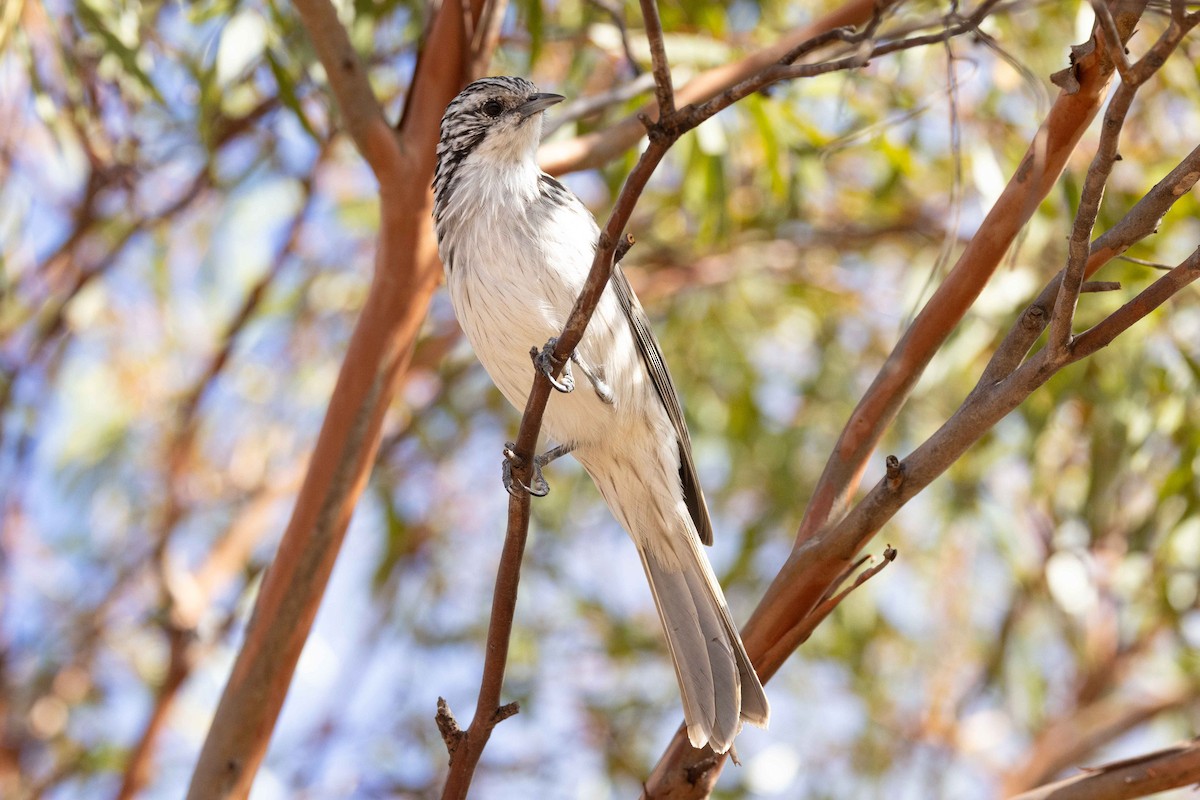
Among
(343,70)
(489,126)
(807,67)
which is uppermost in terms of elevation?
(489,126)

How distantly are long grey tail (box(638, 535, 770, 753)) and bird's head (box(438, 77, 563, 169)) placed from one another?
111 cm

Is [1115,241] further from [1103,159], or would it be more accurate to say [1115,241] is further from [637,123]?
[637,123]

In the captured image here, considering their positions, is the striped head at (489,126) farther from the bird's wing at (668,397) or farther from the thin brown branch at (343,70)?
the bird's wing at (668,397)

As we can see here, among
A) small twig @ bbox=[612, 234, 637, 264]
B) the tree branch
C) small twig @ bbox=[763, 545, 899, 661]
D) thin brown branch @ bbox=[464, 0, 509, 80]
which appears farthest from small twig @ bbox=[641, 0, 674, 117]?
thin brown branch @ bbox=[464, 0, 509, 80]

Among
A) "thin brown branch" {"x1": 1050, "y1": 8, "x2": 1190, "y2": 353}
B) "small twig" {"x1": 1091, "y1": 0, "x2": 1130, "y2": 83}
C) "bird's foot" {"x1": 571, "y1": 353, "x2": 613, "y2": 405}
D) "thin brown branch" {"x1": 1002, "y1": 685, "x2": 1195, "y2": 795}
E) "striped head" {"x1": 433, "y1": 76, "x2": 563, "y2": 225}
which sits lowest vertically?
"thin brown branch" {"x1": 1050, "y1": 8, "x2": 1190, "y2": 353}

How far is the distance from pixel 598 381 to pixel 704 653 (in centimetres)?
69

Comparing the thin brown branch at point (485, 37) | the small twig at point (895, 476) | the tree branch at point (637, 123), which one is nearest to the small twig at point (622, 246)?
the small twig at point (895, 476)

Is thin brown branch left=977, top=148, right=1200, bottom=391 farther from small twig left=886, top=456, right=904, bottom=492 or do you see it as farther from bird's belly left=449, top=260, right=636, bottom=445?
bird's belly left=449, top=260, right=636, bottom=445

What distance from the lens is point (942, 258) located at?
232cm

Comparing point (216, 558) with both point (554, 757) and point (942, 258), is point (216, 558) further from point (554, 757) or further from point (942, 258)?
point (942, 258)

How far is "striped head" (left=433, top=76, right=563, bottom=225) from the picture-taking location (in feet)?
10.6

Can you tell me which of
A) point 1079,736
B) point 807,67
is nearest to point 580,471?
point 1079,736

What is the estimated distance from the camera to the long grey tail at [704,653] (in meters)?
2.44

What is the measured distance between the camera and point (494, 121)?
3297mm
